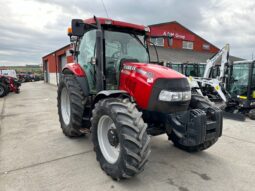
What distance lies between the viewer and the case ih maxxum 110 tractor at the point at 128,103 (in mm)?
2459

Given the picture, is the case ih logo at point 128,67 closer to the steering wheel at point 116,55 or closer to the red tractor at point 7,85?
the steering wheel at point 116,55

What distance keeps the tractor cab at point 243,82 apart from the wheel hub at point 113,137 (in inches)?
244

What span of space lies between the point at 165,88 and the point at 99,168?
5.29 ft

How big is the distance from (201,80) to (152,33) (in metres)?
5.59

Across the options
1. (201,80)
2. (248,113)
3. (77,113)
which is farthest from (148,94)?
(201,80)

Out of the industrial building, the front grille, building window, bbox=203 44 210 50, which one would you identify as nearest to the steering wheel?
the front grille

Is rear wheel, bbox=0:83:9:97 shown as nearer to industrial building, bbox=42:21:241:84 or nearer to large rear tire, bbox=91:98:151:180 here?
industrial building, bbox=42:21:241:84

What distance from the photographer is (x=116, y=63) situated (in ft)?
11.3

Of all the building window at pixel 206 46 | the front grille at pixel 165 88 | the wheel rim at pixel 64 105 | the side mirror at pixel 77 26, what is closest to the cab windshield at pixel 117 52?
the side mirror at pixel 77 26

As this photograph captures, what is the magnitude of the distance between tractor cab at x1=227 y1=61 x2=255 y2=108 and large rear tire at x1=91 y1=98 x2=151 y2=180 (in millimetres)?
6201

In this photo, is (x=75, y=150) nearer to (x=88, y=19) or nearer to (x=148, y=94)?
(x=148, y=94)

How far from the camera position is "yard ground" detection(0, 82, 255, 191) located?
2650mm

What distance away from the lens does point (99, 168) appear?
3.07 m

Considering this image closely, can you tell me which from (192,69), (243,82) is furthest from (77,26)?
(192,69)
